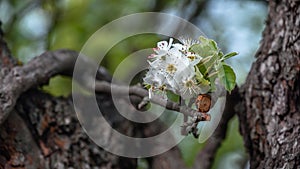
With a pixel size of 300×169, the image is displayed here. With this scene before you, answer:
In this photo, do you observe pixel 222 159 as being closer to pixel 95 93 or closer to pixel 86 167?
pixel 95 93

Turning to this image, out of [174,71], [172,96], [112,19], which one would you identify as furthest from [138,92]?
[112,19]

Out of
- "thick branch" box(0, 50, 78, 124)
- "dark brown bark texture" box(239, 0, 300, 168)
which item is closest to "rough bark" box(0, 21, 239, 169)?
"thick branch" box(0, 50, 78, 124)

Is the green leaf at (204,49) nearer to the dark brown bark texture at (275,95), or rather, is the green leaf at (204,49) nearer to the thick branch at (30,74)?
the dark brown bark texture at (275,95)

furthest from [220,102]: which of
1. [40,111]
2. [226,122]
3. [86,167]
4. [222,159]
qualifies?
[222,159]

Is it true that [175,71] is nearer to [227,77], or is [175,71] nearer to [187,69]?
[187,69]

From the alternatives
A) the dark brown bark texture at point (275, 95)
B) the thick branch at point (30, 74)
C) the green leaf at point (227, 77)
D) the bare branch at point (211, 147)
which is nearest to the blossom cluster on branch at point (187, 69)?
the green leaf at point (227, 77)

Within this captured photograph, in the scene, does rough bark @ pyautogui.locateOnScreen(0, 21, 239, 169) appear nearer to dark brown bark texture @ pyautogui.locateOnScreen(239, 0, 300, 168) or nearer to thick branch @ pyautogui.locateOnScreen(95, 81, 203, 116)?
thick branch @ pyautogui.locateOnScreen(95, 81, 203, 116)
